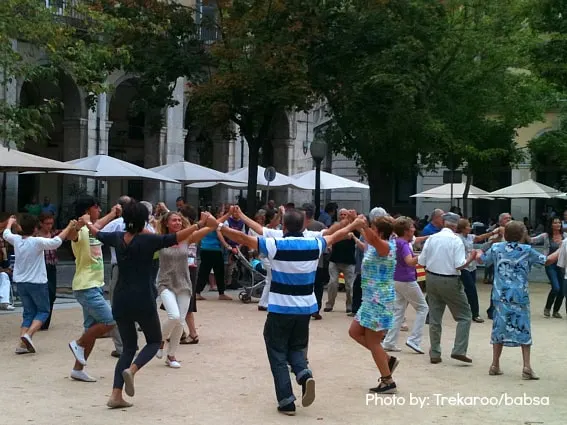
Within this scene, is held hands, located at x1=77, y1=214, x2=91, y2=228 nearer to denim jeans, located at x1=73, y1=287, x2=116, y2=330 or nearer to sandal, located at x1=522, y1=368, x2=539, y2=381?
denim jeans, located at x1=73, y1=287, x2=116, y2=330

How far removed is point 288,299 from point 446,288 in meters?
3.57

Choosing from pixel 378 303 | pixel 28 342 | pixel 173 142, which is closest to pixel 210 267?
pixel 28 342

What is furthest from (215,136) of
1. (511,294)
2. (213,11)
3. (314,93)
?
(511,294)

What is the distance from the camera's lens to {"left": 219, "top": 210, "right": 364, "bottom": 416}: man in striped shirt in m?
7.60

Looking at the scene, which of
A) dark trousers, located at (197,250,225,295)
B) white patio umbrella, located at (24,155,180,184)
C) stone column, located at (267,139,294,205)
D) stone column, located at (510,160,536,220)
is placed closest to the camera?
dark trousers, located at (197,250,225,295)

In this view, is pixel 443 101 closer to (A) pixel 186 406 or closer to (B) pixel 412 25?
(B) pixel 412 25

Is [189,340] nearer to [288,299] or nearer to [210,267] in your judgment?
[288,299]

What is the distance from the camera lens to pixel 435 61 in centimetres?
2555

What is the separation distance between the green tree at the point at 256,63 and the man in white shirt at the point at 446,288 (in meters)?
10.9

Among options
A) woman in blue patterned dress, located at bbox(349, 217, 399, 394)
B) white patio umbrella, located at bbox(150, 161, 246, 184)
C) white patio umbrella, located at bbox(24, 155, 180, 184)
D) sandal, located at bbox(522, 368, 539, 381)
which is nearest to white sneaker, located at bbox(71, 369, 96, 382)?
woman in blue patterned dress, located at bbox(349, 217, 399, 394)

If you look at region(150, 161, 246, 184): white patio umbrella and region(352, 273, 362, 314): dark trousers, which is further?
region(150, 161, 246, 184): white patio umbrella

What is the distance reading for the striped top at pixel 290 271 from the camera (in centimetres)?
761

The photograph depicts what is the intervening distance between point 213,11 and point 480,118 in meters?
8.94

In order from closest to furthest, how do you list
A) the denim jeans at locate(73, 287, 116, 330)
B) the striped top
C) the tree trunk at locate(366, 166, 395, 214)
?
the striped top → the denim jeans at locate(73, 287, 116, 330) → the tree trunk at locate(366, 166, 395, 214)
